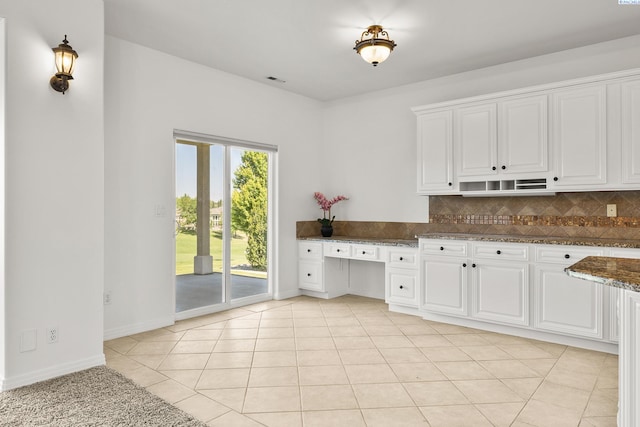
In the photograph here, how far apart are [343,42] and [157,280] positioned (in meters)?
2.93

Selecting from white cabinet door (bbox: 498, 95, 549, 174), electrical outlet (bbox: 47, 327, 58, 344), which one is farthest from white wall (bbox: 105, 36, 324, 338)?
white cabinet door (bbox: 498, 95, 549, 174)

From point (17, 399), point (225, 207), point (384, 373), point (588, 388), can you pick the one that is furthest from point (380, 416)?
point (225, 207)

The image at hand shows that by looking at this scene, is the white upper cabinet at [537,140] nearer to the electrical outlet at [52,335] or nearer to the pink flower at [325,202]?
the pink flower at [325,202]

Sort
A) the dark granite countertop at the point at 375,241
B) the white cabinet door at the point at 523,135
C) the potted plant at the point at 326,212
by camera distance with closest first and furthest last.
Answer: the white cabinet door at the point at 523,135, the dark granite countertop at the point at 375,241, the potted plant at the point at 326,212

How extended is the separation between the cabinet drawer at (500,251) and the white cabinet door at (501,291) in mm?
55

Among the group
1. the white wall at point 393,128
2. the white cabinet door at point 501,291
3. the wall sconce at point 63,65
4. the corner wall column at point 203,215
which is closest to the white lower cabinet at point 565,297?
the white cabinet door at point 501,291

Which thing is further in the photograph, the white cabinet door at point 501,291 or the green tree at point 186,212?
the green tree at point 186,212

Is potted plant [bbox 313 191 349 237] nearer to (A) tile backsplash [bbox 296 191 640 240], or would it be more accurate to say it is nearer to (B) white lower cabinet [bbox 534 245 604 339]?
(A) tile backsplash [bbox 296 191 640 240]

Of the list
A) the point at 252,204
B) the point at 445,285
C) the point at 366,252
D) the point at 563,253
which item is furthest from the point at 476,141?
the point at 252,204

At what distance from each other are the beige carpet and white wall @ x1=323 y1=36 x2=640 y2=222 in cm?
359

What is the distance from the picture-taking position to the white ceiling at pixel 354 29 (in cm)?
325

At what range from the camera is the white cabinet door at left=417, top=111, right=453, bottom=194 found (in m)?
4.50

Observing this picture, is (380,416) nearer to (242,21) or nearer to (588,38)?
(242,21)

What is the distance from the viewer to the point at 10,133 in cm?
272
